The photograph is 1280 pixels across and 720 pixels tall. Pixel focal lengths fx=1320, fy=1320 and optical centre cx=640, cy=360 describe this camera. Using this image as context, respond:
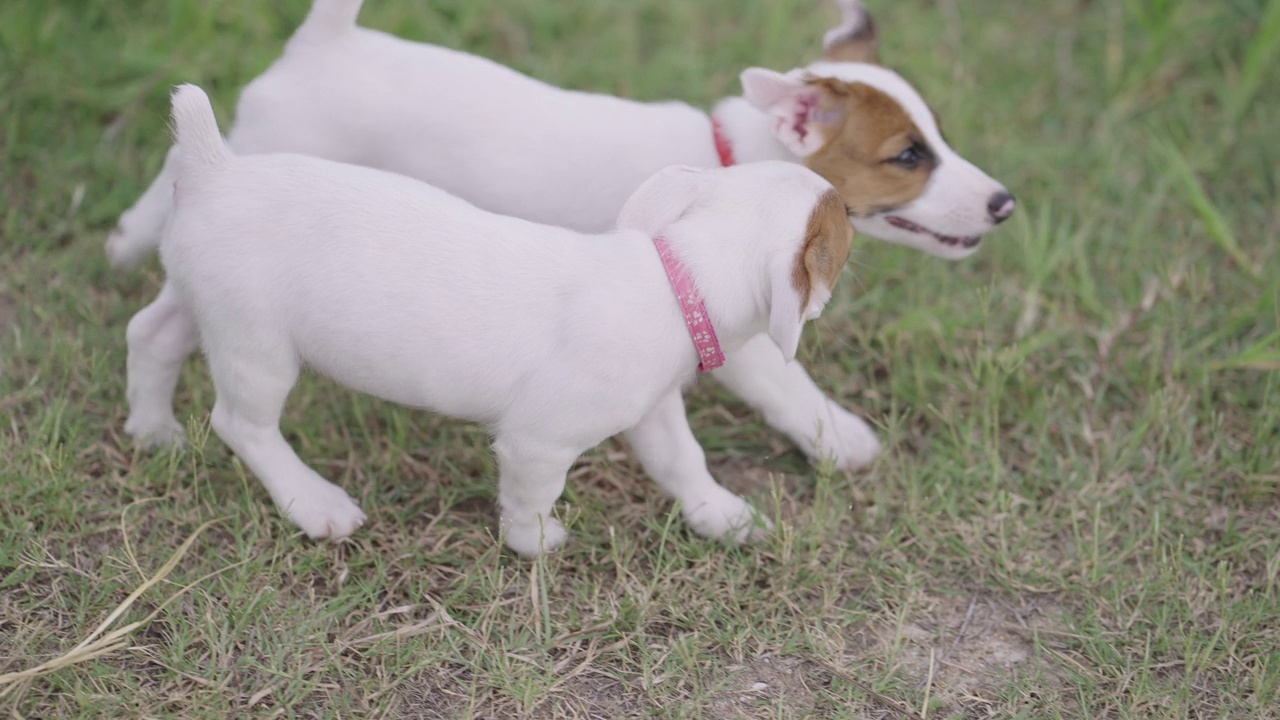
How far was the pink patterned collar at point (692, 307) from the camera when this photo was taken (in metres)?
3.14

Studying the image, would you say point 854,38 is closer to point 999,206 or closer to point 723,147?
point 723,147

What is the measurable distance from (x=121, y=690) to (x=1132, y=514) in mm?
2828

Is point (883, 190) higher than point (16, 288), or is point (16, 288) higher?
point (883, 190)

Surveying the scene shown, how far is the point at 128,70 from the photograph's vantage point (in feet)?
17.0

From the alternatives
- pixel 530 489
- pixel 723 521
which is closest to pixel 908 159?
pixel 723 521

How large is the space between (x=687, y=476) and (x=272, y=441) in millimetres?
1132

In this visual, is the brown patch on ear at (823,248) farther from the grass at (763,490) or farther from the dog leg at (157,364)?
the dog leg at (157,364)

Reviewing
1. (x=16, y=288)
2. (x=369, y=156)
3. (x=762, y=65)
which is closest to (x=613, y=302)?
(x=369, y=156)

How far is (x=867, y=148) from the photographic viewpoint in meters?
3.91

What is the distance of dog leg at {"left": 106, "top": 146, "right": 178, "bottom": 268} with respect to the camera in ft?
13.5

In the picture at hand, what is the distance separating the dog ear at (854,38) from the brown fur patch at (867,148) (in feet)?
1.34

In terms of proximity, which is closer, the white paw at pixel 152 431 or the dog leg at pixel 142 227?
the white paw at pixel 152 431

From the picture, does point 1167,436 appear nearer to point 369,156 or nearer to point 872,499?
point 872,499

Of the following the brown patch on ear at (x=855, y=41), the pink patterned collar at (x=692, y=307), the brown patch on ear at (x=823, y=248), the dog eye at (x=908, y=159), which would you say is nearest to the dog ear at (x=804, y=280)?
the brown patch on ear at (x=823, y=248)
